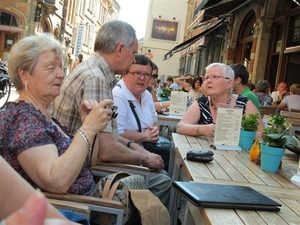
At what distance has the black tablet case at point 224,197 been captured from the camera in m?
1.30

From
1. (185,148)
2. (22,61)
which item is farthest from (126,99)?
(22,61)

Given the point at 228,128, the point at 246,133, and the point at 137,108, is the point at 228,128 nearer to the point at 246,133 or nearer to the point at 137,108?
the point at 246,133

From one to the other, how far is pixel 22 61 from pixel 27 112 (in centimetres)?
29

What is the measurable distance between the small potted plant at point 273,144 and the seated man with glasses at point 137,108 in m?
1.34

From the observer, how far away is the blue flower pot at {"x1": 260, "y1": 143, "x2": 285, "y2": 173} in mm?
1989

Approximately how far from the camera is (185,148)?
95.0 inches

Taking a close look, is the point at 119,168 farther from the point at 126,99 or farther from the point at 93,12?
the point at 93,12

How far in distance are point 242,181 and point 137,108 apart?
170 cm

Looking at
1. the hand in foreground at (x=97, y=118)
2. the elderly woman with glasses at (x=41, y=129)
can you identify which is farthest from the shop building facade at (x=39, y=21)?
the hand in foreground at (x=97, y=118)

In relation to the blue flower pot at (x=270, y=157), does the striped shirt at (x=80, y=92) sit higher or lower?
higher

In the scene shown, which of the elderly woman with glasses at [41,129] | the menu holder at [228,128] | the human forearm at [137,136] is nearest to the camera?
the elderly woman with glasses at [41,129]

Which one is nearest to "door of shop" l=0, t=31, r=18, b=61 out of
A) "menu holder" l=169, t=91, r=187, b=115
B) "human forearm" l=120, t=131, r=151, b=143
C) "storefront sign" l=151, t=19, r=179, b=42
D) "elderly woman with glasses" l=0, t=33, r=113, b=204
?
"menu holder" l=169, t=91, r=187, b=115

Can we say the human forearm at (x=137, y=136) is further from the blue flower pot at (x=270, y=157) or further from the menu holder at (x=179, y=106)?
the menu holder at (x=179, y=106)

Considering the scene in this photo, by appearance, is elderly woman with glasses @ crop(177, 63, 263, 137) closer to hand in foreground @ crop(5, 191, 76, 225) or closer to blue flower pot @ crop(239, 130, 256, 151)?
blue flower pot @ crop(239, 130, 256, 151)
